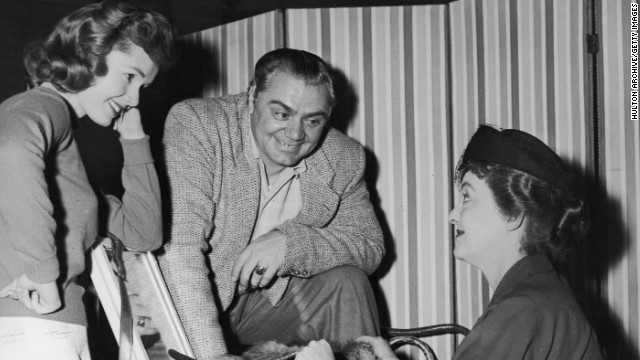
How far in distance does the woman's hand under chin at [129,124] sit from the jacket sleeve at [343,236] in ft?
2.08

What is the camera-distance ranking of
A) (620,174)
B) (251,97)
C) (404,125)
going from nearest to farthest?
(251,97) → (620,174) → (404,125)

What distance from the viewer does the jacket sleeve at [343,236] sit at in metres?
2.28

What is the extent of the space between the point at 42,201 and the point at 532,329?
1.06 m

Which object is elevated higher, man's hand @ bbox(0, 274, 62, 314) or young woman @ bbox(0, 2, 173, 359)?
young woman @ bbox(0, 2, 173, 359)

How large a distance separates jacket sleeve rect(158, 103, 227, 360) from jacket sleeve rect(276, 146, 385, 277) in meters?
0.28

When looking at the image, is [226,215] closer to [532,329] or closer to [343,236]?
[343,236]

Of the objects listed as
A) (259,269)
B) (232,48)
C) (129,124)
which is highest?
(232,48)

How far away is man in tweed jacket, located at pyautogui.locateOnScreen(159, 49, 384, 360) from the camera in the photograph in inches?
87.2

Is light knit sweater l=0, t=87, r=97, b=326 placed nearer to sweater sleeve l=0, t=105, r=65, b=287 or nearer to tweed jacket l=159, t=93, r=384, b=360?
sweater sleeve l=0, t=105, r=65, b=287

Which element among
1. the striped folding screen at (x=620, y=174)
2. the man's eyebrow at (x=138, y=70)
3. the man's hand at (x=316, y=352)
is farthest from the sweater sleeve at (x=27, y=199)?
the striped folding screen at (x=620, y=174)

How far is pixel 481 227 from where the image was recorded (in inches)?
69.4

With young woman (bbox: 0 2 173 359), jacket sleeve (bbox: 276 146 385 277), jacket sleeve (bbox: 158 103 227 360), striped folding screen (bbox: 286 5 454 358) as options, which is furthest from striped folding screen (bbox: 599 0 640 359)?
young woman (bbox: 0 2 173 359)

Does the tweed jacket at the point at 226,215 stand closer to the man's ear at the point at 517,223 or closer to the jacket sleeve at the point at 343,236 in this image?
the jacket sleeve at the point at 343,236

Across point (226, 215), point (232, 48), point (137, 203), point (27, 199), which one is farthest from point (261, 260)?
point (232, 48)
